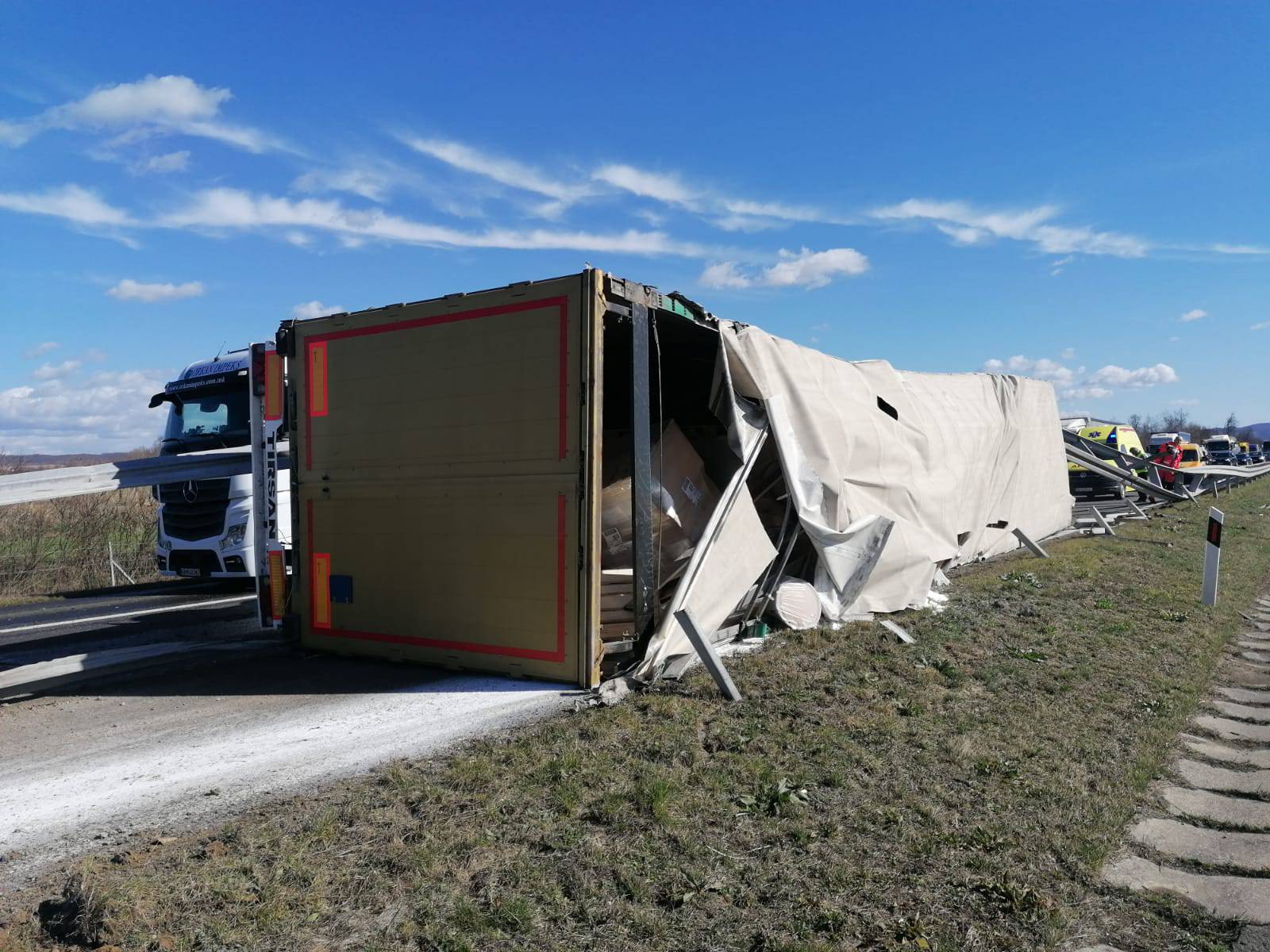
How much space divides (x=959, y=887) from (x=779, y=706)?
234 cm

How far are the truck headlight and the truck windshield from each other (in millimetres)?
1147

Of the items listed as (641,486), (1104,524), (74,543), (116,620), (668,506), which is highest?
(641,486)

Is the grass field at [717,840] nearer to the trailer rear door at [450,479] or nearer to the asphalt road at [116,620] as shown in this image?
the trailer rear door at [450,479]

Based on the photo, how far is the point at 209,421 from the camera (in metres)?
12.3

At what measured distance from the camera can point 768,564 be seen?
7.93 metres

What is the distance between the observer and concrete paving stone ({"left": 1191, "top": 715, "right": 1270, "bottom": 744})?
5.68 m

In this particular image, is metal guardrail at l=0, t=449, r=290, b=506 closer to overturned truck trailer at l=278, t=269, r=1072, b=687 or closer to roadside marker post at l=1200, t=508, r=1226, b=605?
overturned truck trailer at l=278, t=269, r=1072, b=687

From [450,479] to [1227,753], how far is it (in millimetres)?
5628

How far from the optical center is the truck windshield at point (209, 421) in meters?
12.1

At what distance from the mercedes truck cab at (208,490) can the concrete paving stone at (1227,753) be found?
10.6 m

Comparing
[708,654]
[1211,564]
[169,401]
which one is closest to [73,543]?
[169,401]

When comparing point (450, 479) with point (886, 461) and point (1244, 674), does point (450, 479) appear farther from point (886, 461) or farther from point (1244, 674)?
point (1244, 674)

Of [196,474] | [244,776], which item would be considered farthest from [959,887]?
[196,474]

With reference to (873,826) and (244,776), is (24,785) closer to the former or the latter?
(244,776)
